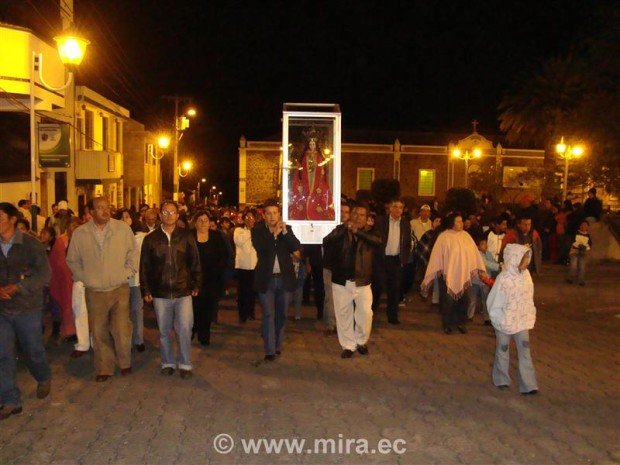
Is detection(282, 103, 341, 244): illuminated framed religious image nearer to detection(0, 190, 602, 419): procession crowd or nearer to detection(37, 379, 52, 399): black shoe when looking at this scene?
detection(0, 190, 602, 419): procession crowd

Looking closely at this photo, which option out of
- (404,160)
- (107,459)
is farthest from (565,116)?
(404,160)

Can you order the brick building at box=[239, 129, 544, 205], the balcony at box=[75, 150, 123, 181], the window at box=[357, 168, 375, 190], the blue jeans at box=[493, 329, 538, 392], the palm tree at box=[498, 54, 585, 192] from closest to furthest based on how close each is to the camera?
the blue jeans at box=[493, 329, 538, 392]
the palm tree at box=[498, 54, 585, 192]
the balcony at box=[75, 150, 123, 181]
the brick building at box=[239, 129, 544, 205]
the window at box=[357, 168, 375, 190]

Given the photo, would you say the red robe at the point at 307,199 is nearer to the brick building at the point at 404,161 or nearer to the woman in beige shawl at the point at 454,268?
the woman in beige shawl at the point at 454,268

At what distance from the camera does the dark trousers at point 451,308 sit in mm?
9586

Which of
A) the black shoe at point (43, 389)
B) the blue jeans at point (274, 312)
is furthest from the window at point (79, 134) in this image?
the black shoe at point (43, 389)

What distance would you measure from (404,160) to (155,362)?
53.5 meters

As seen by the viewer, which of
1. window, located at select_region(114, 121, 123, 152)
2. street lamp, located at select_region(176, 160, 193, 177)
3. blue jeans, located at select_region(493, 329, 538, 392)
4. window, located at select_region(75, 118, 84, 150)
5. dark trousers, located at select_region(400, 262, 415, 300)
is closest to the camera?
blue jeans, located at select_region(493, 329, 538, 392)

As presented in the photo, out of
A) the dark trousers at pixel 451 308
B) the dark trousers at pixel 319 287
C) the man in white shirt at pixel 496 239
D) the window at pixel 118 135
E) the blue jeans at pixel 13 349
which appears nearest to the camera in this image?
the blue jeans at pixel 13 349

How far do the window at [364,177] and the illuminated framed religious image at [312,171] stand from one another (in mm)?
48061

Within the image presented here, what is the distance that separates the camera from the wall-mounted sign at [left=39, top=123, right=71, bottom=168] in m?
19.2

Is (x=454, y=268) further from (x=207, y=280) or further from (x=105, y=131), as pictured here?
(x=105, y=131)

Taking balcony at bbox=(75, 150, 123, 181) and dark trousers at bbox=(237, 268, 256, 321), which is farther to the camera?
balcony at bbox=(75, 150, 123, 181)

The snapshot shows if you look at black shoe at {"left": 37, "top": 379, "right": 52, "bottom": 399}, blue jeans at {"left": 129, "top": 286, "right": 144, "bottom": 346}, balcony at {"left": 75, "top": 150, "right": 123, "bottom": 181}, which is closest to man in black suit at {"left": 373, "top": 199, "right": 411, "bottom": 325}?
blue jeans at {"left": 129, "top": 286, "right": 144, "bottom": 346}

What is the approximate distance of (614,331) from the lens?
10055 millimetres
